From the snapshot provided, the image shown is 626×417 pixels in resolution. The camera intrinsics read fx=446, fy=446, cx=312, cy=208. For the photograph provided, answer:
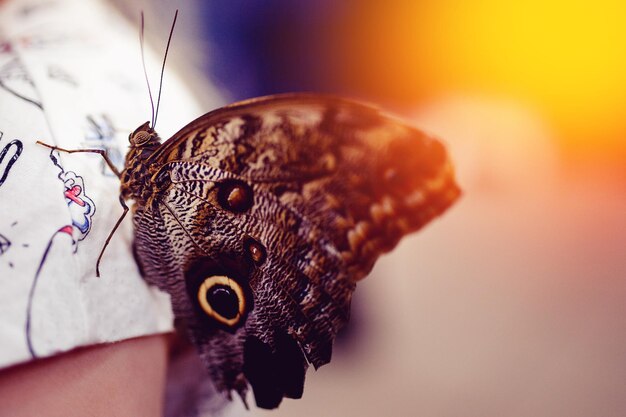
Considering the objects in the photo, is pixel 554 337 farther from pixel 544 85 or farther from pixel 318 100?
pixel 318 100

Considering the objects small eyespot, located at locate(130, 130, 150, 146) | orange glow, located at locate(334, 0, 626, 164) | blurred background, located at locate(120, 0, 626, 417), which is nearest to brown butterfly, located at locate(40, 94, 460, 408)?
small eyespot, located at locate(130, 130, 150, 146)

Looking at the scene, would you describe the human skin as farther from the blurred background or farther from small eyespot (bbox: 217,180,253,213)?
the blurred background

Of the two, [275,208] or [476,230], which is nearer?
[275,208]

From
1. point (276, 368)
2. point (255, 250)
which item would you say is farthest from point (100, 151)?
point (276, 368)

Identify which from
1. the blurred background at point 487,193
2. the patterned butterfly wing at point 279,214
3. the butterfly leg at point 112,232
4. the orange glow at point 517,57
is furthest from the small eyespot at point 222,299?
the orange glow at point 517,57

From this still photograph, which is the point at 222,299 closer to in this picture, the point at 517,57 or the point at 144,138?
the point at 144,138

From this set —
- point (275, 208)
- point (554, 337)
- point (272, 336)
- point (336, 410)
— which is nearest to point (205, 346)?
point (272, 336)
